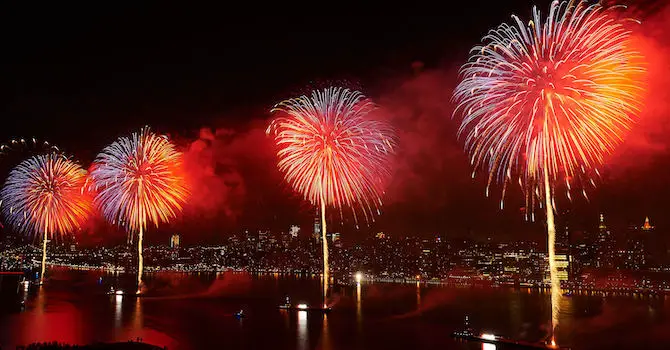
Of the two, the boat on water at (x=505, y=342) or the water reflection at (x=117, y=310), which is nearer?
the boat on water at (x=505, y=342)

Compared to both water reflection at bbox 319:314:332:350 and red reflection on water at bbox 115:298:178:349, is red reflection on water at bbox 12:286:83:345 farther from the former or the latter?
water reflection at bbox 319:314:332:350

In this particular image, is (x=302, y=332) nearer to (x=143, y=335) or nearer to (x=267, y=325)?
(x=267, y=325)

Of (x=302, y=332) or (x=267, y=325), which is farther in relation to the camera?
(x=267, y=325)

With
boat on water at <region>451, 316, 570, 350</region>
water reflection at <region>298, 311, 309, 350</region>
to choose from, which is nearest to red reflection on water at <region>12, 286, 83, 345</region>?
water reflection at <region>298, 311, 309, 350</region>

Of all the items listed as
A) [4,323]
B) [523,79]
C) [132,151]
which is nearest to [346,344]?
[523,79]

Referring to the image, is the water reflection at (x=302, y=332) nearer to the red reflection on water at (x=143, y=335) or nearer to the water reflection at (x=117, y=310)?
the red reflection on water at (x=143, y=335)

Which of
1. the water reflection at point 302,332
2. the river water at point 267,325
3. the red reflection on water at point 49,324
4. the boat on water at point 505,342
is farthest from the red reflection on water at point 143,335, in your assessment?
the boat on water at point 505,342

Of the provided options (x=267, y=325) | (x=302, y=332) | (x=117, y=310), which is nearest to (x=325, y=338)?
(x=302, y=332)

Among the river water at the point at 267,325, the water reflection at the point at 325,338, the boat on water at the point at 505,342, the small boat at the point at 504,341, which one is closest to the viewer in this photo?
the boat on water at the point at 505,342
